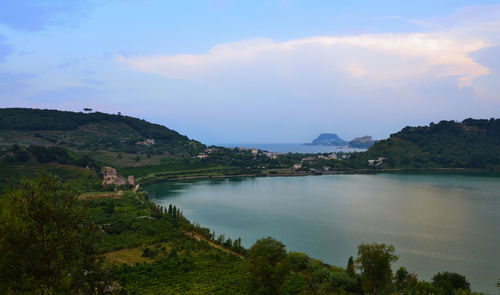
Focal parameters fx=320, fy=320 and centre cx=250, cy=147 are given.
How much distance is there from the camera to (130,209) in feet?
155

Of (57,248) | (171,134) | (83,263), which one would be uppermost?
(171,134)

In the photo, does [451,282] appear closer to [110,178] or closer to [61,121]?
[110,178]

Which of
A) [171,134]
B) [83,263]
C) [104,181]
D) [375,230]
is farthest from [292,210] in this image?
[171,134]

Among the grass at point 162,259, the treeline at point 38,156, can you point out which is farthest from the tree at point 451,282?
the treeline at point 38,156

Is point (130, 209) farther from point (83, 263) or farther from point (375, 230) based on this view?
point (83, 263)

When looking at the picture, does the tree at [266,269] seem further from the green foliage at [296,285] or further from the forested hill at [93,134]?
the forested hill at [93,134]

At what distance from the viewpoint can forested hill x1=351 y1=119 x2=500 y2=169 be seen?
117 metres

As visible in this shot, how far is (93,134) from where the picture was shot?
5079 inches

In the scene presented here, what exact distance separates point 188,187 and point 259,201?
24.9 m

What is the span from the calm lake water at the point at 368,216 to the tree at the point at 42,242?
2727 cm

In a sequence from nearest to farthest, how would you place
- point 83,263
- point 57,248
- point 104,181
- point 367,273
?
point 57,248, point 83,263, point 367,273, point 104,181

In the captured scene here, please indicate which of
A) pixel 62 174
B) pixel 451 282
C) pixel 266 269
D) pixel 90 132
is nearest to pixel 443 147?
pixel 451 282

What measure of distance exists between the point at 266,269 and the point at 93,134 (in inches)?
5056

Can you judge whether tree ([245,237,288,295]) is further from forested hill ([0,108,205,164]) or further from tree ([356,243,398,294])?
forested hill ([0,108,205,164])
